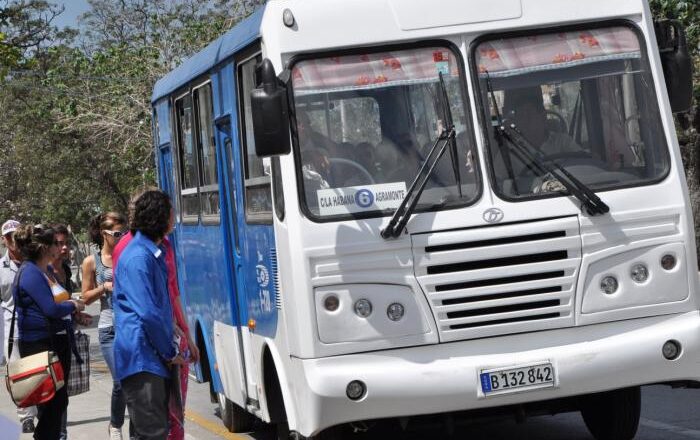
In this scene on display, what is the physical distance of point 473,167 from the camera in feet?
25.5

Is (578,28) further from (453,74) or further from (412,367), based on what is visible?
(412,367)

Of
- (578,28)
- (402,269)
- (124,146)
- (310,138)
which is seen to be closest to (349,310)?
(402,269)

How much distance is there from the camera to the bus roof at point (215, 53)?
27.1 ft

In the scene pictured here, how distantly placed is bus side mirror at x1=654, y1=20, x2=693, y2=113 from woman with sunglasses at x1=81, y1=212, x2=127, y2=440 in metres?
4.16

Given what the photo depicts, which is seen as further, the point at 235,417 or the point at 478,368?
the point at 235,417

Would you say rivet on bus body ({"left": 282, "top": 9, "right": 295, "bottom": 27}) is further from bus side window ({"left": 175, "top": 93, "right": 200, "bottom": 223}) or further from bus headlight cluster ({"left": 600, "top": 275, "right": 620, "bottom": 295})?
bus side window ({"left": 175, "top": 93, "right": 200, "bottom": 223})

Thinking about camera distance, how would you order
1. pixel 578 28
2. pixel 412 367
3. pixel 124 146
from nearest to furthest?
pixel 412 367 < pixel 578 28 < pixel 124 146

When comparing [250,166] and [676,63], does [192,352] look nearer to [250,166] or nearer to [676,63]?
[250,166]

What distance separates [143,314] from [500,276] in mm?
1898

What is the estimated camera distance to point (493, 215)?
7625 mm

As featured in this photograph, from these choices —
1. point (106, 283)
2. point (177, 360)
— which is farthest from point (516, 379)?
point (106, 283)

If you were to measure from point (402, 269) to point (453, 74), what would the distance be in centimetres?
118

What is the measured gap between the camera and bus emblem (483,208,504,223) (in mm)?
7609

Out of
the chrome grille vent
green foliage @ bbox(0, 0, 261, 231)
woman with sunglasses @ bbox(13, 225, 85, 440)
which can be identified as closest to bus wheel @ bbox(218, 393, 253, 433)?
woman with sunglasses @ bbox(13, 225, 85, 440)
